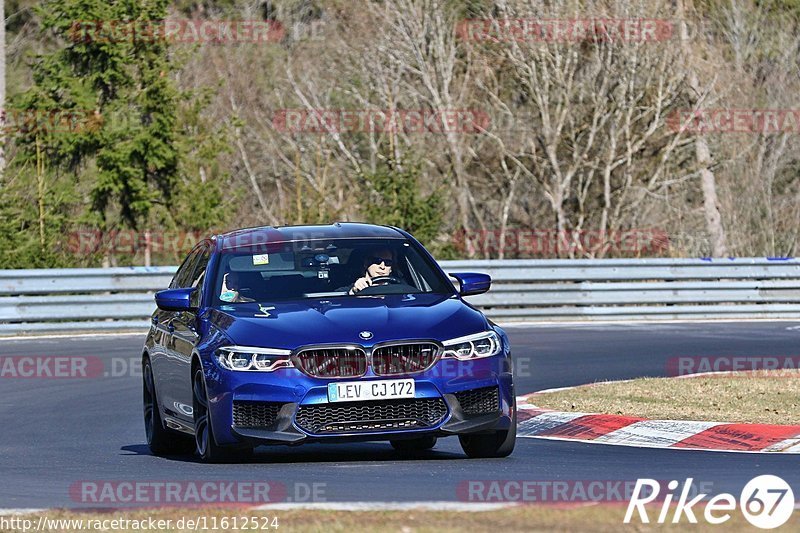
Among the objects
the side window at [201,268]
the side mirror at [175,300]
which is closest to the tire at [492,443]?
the side mirror at [175,300]

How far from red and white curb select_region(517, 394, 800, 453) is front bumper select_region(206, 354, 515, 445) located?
6.73ft

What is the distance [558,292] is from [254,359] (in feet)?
53.1

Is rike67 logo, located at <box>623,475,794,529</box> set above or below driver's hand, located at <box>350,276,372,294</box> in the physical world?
below

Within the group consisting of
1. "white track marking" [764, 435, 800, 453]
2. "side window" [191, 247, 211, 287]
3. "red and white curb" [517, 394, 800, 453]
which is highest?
"side window" [191, 247, 211, 287]

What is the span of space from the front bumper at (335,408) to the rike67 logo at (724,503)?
1378 millimetres

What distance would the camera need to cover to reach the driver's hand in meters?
9.83

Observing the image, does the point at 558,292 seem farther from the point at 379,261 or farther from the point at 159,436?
the point at 379,261

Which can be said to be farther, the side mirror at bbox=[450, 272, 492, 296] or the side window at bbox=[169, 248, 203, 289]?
the side window at bbox=[169, 248, 203, 289]

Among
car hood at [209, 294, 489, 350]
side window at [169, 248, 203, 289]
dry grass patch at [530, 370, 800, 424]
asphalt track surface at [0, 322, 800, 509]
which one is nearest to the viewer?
asphalt track surface at [0, 322, 800, 509]

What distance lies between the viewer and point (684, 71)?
3316 centimetres

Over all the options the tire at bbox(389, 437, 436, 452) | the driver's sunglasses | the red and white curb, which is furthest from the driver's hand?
the red and white curb

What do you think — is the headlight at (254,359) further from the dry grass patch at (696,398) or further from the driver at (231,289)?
the dry grass patch at (696,398)

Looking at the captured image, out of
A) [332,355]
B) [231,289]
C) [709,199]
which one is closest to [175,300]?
[231,289]

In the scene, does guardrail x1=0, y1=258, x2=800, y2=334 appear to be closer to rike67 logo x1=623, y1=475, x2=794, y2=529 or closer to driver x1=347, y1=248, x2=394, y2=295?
driver x1=347, y1=248, x2=394, y2=295
